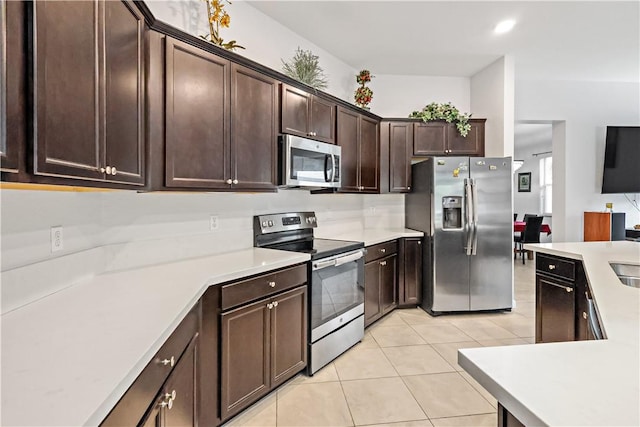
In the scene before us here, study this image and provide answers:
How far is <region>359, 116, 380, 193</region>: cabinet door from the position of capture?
12.4 ft

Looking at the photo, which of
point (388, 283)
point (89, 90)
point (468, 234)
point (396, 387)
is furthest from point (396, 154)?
point (89, 90)

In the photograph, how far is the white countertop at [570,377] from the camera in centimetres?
63

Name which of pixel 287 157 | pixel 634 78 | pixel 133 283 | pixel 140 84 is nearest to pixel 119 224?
pixel 133 283

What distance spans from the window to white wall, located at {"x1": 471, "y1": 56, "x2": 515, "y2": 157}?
6178 millimetres

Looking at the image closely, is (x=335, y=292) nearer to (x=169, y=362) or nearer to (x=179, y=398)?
(x=179, y=398)

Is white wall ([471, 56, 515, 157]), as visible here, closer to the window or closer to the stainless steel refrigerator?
the stainless steel refrigerator

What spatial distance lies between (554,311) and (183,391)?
2.59m

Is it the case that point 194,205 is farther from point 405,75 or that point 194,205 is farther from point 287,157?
point 405,75

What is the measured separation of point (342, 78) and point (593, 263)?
3222 mm

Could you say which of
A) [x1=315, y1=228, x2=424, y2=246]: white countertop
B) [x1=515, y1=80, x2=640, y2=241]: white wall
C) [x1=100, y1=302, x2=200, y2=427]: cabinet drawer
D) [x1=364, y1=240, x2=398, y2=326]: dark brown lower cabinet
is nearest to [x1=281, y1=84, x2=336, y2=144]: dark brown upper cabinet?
[x1=315, y1=228, x2=424, y2=246]: white countertop

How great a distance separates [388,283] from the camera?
12.5ft

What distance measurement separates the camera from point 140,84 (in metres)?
1.73

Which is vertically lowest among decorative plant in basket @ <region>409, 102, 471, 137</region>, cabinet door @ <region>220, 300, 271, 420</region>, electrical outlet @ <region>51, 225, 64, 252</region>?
cabinet door @ <region>220, 300, 271, 420</region>

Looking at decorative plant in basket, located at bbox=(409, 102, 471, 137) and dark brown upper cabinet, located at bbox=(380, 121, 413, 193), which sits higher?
decorative plant in basket, located at bbox=(409, 102, 471, 137)
